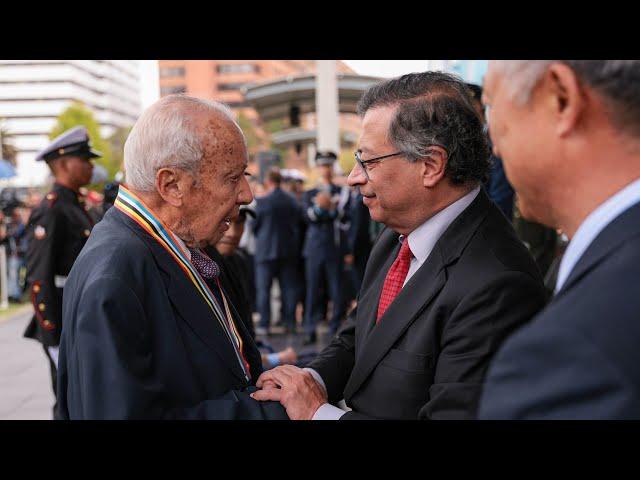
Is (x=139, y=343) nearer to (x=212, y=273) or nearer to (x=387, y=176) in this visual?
(x=212, y=273)

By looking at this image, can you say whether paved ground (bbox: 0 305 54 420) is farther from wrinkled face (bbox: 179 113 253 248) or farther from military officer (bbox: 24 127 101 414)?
wrinkled face (bbox: 179 113 253 248)

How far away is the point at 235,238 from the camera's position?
448 cm

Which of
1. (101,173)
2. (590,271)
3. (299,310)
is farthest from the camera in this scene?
(299,310)

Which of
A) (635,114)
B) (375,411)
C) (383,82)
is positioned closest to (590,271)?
(635,114)

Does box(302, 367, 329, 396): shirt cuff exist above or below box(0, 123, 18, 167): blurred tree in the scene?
below

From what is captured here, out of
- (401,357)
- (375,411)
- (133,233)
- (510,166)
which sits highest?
(510,166)

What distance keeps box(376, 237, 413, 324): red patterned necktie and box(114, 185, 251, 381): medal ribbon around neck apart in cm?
54

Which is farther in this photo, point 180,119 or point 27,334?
point 27,334

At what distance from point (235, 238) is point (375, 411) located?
2.71 meters

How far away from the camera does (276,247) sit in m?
9.41

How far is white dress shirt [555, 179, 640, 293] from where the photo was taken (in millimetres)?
1091

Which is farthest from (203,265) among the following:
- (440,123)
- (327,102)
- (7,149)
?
(7,149)

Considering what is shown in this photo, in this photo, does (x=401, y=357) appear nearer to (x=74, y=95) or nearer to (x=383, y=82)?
(x=383, y=82)

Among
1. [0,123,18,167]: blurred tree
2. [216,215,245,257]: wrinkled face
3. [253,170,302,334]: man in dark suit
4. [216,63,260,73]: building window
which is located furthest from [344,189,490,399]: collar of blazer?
[216,63,260,73]: building window
